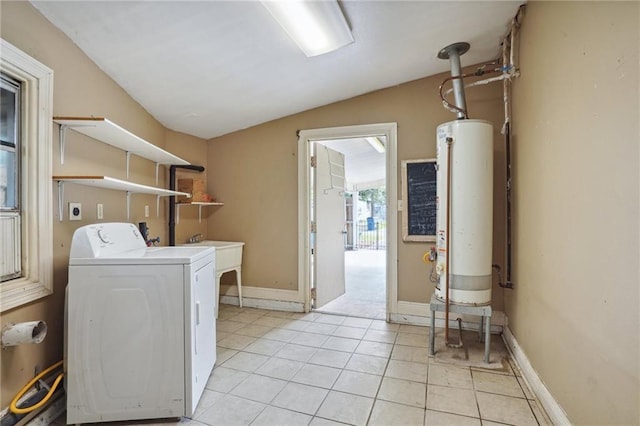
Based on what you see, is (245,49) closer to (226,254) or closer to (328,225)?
(226,254)

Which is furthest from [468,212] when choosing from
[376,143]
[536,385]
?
[376,143]

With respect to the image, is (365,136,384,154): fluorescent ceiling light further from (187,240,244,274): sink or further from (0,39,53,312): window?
(0,39,53,312): window

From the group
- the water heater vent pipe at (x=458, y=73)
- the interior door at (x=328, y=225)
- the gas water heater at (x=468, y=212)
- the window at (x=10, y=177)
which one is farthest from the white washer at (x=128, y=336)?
the water heater vent pipe at (x=458, y=73)

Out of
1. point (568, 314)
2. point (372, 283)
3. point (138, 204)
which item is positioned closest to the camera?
point (568, 314)

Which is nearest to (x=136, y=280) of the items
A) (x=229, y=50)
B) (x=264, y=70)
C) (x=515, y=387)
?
(x=229, y=50)

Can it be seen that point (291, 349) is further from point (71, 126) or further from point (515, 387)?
point (71, 126)

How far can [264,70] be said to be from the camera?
103 inches

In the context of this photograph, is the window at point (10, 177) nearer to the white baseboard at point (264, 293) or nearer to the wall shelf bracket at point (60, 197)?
the wall shelf bracket at point (60, 197)

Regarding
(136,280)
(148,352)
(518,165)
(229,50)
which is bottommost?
(148,352)

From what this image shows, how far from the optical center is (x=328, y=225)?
3996mm

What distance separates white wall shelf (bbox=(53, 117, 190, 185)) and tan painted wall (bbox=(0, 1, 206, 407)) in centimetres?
5

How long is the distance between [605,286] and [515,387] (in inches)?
47.3

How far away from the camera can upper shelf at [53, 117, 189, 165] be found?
75.2 inches

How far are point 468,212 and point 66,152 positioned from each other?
9.39 feet
